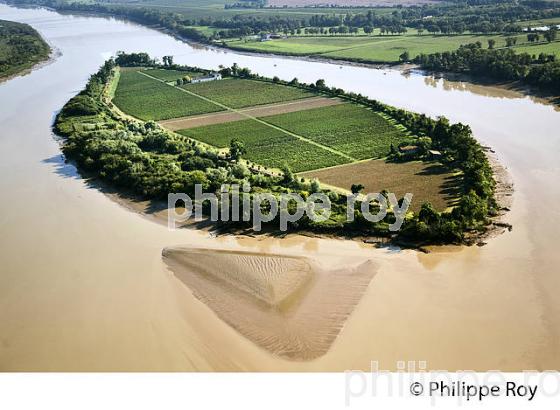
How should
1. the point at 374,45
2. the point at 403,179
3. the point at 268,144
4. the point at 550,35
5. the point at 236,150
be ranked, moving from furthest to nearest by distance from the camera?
the point at 374,45 < the point at 550,35 < the point at 268,144 < the point at 236,150 < the point at 403,179

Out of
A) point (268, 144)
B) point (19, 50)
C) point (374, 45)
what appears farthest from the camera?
point (19, 50)

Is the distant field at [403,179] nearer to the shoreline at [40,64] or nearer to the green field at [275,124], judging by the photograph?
the green field at [275,124]

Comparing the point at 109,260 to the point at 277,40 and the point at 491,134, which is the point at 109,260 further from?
the point at 277,40

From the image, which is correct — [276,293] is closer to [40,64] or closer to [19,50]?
[40,64]

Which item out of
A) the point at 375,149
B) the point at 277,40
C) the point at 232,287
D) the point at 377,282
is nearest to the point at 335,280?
the point at 377,282

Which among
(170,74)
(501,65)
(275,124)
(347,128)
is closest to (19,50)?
(170,74)

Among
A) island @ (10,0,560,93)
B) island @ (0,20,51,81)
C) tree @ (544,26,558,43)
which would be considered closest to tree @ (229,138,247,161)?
island @ (10,0,560,93)

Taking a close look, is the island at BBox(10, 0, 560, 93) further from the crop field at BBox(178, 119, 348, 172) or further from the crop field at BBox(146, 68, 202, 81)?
the crop field at BBox(178, 119, 348, 172)
